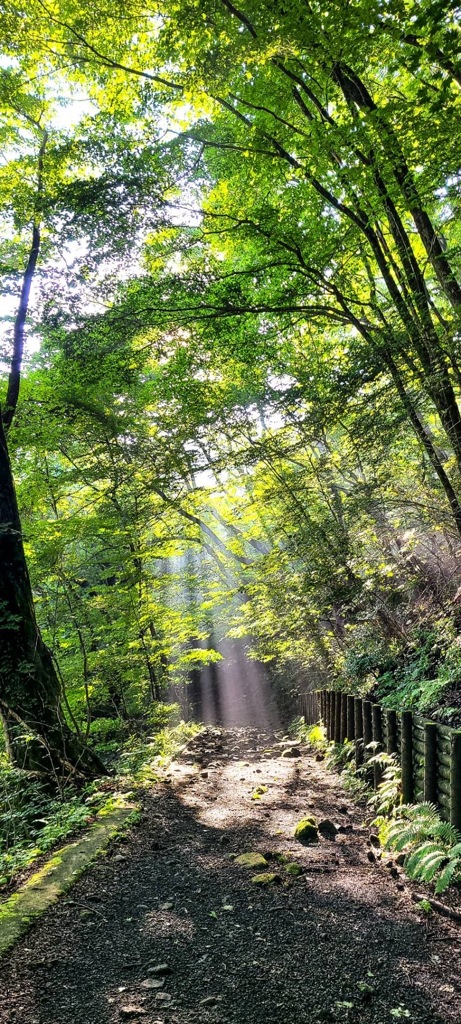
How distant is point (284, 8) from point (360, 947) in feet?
18.4

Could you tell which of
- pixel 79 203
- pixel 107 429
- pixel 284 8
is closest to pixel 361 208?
pixel 284 8

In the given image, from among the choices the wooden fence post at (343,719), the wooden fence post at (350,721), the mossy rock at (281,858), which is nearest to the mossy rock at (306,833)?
the mossy rock at (281,858)

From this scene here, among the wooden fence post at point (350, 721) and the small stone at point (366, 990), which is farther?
the wooden fence post at point (350, 721)

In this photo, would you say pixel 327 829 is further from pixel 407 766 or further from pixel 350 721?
pixel 350 721

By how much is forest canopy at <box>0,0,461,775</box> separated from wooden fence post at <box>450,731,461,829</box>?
71cm

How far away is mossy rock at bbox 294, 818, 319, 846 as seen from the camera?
169 inches

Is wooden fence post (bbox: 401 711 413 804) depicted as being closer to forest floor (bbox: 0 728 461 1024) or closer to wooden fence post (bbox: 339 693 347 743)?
forest floor (bbox: 0 728 461 1024)

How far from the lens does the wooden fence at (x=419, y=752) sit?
11.3ft

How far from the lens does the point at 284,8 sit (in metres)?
3.19

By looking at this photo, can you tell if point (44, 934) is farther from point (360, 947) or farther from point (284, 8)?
point (284, 8)

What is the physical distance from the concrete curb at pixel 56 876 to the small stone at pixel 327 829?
1.69m

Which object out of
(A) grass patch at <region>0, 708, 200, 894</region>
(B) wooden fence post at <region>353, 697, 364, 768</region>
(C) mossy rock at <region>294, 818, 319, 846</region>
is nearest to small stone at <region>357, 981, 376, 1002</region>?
(C) mossy rock at <region>294, 818, 319, 846</region>

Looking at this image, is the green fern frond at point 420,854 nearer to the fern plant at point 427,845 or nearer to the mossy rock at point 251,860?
the fern plant at point 427,845

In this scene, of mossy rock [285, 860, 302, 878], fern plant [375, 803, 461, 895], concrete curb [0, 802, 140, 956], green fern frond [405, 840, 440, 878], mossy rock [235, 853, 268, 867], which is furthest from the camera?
mossy rock [235, 853, 268, 867]
